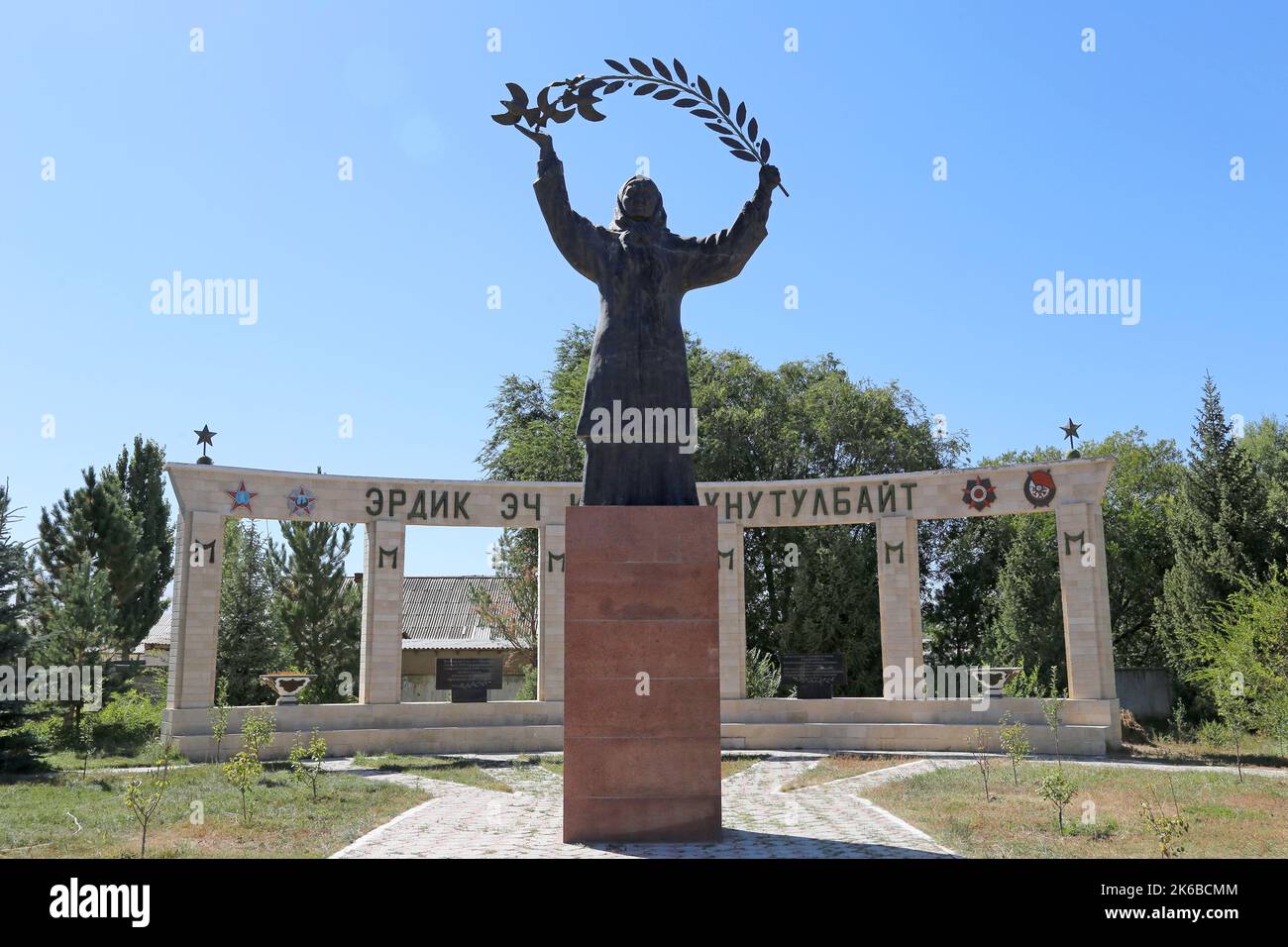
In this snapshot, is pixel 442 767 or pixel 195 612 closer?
pixel 442 767

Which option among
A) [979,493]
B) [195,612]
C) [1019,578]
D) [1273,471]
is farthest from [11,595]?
[1273,471]

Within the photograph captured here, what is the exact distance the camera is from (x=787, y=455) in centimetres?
3541

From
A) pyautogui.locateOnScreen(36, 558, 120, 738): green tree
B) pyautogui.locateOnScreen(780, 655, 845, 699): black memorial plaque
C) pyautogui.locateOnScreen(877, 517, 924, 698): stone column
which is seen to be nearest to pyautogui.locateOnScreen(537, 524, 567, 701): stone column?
pyautogui.locateOnScreen(780, 655, 845, 699): black memorial plaque

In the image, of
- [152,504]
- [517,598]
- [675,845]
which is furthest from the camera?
[152,504]

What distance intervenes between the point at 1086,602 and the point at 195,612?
63.8 ft

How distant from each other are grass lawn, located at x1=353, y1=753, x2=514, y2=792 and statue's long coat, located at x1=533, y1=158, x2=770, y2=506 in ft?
22.8

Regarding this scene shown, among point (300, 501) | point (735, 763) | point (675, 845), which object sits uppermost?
point (300, 501)

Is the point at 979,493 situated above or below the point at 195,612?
above

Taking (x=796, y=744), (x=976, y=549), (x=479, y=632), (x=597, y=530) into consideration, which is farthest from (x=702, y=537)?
(x=479, y=632)

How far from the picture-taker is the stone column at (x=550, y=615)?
2327 cm

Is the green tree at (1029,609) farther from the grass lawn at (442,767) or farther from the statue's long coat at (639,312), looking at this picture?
the statue's long coat at (639,312)

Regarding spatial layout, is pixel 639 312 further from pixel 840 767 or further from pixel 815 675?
pixel 815 675

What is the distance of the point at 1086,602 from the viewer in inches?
824

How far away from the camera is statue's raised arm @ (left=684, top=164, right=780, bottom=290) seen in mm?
11164
